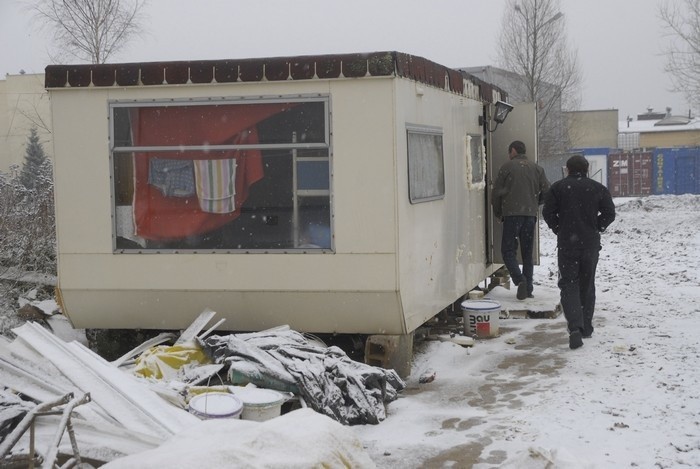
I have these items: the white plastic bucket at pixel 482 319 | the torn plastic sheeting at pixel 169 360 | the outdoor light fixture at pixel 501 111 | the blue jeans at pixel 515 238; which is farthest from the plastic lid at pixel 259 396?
the outdoor light fixture at pixel 501 111

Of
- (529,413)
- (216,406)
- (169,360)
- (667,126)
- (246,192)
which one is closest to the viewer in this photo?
(216,406)

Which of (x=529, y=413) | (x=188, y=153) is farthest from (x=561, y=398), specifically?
(x=188, y=153)

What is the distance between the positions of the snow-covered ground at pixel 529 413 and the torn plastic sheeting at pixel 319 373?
150 millimetres

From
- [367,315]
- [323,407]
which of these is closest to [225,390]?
[323,407]

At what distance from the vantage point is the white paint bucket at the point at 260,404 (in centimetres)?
548

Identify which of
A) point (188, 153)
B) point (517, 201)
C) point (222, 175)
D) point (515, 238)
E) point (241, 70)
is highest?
→ point (241, 70)

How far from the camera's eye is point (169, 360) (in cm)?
637

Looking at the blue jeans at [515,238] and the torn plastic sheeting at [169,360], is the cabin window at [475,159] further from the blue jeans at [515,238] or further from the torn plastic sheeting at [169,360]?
the torn plastic sheeting at [169,360]

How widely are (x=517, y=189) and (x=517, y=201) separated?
5.4 inches

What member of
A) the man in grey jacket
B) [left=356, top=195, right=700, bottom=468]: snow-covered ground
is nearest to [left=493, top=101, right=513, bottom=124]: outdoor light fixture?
the man in grey jacket

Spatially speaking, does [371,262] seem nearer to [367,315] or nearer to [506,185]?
[367,315]

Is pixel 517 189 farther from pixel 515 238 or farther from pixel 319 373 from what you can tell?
pixel 319 373

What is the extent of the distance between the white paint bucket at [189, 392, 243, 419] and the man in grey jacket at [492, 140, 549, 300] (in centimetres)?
530

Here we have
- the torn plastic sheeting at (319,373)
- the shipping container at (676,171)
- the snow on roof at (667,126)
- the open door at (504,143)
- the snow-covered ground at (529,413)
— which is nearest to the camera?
the snow-covered ground at (529,413)
